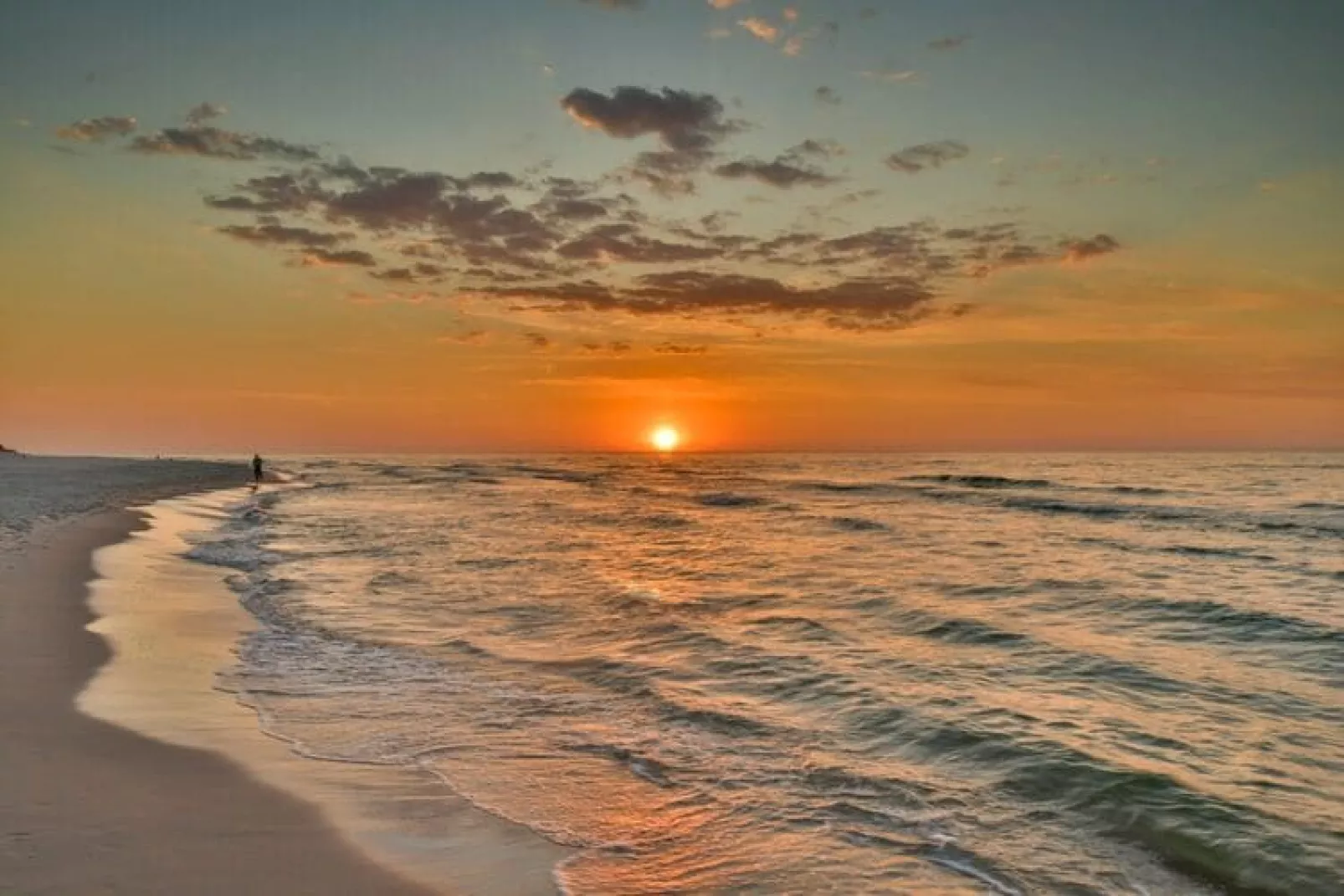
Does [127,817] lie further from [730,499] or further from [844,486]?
[844,486]

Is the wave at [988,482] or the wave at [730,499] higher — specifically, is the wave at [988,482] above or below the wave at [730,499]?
above

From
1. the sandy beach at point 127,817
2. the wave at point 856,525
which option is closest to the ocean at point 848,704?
the sandy beach at point 127,817

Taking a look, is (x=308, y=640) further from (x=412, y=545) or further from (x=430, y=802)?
(x=412, y=545)

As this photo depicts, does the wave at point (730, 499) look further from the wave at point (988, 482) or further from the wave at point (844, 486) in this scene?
the wave at point (988, 482)

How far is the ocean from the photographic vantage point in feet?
23.1

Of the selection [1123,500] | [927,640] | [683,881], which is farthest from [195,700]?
[1123,500]

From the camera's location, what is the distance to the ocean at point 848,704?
7.05 m

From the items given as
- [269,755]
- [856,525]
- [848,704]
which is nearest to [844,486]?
[856,525]

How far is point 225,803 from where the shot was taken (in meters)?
7.16

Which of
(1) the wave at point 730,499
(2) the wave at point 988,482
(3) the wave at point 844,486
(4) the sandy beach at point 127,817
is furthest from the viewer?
(3) the wave at point 844,486

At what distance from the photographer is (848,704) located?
36.8 ft

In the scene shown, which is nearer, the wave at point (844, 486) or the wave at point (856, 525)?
the wave at point (856, 525)

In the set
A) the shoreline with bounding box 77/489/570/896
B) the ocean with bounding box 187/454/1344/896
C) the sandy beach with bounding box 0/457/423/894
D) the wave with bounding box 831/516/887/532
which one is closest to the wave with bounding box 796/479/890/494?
the wave with bounding box 831/516/887/532

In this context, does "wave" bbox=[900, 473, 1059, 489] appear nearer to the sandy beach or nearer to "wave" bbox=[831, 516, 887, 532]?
"wave" bbox=[831, 516, 887, 532]
